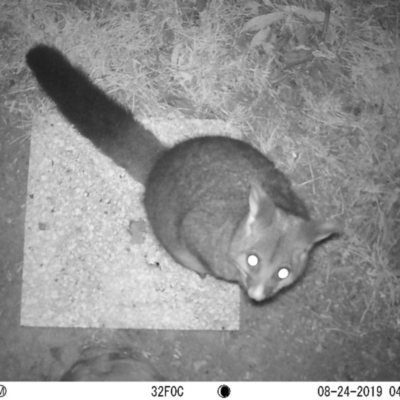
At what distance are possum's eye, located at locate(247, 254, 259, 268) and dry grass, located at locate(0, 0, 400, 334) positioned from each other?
3.80 feet

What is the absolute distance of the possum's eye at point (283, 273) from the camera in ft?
8.59

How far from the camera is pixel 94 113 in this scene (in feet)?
10.3

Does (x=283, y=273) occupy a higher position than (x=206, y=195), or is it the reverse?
(x=206, y=195)

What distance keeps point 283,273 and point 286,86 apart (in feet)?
5.65

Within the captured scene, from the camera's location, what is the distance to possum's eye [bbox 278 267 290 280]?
8.59ft

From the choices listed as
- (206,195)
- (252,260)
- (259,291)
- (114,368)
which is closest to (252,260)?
(252,260)

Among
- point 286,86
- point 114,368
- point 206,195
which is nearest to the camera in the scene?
point 206,195

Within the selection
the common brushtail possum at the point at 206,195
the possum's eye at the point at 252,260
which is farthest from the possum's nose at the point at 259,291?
the possum's eye at the point at 252,260

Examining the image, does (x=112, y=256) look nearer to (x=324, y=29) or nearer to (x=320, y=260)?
(x=320, y=260)

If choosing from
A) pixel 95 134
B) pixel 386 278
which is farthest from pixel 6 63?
pixel 386 278

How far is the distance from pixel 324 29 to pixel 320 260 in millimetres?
1838

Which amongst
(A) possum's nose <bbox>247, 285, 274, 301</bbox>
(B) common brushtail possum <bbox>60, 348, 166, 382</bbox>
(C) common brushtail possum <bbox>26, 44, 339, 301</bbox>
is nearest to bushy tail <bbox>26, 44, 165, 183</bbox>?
(C) common brushtail possum <bbox>26, 44, 339, 301</bbox>

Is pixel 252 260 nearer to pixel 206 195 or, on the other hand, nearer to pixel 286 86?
pixel 206 195

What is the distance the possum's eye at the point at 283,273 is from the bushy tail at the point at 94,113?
119cm
